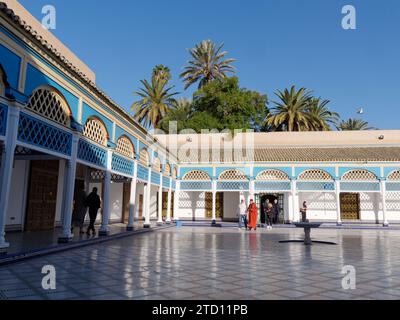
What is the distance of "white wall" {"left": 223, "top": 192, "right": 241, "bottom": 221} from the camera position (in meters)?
21.8

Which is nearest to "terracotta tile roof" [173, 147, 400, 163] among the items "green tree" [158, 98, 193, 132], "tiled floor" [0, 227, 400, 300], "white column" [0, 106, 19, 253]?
"green tree" [158, 98, 193, 132]

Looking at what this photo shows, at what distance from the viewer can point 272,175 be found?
19.6m

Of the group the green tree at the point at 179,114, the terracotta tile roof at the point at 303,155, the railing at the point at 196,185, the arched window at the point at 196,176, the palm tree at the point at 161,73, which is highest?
the palm tree at the point at 161,73

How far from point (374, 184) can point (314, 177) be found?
3240 millimetres

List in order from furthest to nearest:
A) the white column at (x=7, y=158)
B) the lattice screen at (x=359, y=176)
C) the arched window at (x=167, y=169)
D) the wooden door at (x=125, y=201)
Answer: the lattice screen at (x=359, y=176) → the wooden door at (x=125, y=201) → the arched window at (x=167, y=169) → the white column at (x=7, y=158)

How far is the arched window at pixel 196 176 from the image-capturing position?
19.6 m

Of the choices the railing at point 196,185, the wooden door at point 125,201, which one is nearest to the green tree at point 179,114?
the railing at point 196,185

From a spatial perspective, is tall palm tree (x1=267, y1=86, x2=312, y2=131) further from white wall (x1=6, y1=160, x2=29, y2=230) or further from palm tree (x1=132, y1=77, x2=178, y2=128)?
white wall (x1=6, y1=160, x2=29, y2=230)

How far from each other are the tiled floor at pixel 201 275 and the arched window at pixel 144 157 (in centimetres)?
602

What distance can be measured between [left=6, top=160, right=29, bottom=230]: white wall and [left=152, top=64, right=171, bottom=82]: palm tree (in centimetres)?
2349

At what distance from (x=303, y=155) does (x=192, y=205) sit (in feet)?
25.3

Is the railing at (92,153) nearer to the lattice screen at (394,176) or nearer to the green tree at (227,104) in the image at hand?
the lattice screen at (394,176)

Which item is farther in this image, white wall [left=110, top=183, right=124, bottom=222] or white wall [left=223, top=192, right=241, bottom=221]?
white wall [left=223, top=192, right=241, bottom=221]
